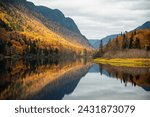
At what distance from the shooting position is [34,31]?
376ft

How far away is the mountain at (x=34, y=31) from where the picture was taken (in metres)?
70.8

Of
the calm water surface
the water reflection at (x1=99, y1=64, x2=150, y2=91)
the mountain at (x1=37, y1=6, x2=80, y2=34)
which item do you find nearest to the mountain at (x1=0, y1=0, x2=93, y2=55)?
the mountain at (x1=37, y1=6, x2=80, y2=34)

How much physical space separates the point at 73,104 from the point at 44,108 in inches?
27.1

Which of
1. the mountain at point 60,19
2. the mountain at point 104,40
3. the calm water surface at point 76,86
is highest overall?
the mountain at point 60,19

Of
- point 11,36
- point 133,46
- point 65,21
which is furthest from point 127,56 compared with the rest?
point 65,21

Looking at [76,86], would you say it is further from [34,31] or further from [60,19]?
[60,19]

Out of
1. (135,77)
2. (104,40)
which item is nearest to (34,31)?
(104,40)

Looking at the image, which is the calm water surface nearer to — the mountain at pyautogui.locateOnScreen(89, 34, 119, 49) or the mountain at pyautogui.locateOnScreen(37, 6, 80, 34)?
the mountain at pyautogui.locateOnScreen(89, 34, 119, 49)

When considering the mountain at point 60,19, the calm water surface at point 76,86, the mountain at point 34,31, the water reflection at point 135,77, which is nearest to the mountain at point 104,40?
the mountain at point 34,31

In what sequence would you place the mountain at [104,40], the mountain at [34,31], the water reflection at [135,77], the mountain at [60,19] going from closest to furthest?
→ 1. the water reflection at [135,77]
2. the mountain at [104,40]
3. the mountain at [34,31]
4. the mountain at [60,19]

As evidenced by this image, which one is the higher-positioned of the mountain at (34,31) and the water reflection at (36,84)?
the mountain at (34,31)

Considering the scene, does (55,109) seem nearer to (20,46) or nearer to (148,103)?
(148,103)

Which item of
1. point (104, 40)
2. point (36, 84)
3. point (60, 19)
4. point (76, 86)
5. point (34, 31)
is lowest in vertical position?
point (76, 86)

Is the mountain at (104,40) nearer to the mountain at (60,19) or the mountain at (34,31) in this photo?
the mountain at (34,31)
